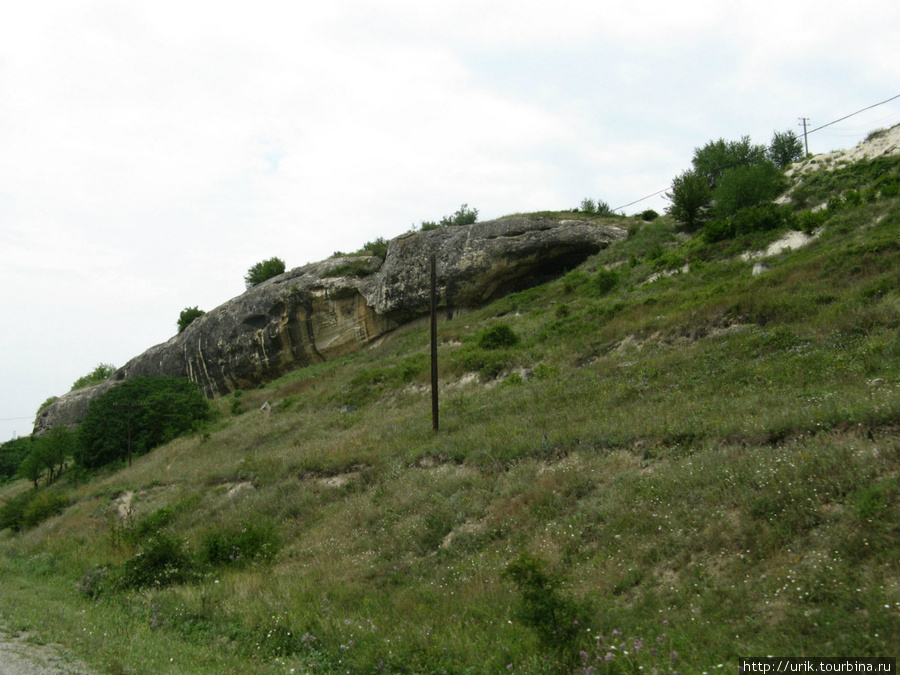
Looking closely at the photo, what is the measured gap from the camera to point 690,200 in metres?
33.4

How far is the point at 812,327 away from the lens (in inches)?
554

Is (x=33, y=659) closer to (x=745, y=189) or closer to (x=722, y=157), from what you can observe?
(x=745, y=189)

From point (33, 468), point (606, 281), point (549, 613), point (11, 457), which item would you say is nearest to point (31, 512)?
point (33, 468)

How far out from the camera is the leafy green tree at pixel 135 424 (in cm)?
3784

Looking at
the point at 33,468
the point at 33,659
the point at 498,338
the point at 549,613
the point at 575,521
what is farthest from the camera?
the point at 33,468

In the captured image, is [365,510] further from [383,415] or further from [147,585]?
[383,415]

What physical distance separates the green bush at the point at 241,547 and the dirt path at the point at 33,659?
4.30 meters

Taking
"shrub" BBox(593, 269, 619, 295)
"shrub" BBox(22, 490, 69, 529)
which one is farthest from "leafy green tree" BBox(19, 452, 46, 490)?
"shrub" BBox(593, 269, 619, 295)

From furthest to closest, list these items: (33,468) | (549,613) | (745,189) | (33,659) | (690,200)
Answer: (33,468), (690,200), (745,189), (33,659), (549,613)

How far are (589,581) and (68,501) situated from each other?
95.4ft

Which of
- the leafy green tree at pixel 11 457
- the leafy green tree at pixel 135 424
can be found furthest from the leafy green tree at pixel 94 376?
the leafy green tree at pixel 135 424

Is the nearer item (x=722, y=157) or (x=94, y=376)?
(x=722, y=157)

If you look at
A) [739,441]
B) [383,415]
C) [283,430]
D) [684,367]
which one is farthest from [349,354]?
[739,441]

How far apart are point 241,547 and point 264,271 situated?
50.0 m
